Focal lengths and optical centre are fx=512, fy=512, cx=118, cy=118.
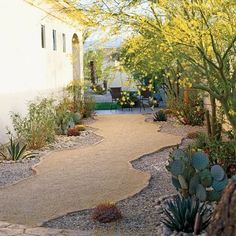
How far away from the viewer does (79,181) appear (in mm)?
9406

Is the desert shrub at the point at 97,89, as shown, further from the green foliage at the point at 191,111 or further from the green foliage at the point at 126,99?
the green foliage at the point at 191,111

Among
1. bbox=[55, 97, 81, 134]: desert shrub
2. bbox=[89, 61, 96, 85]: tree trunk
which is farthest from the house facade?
bbox=[89, 61, 96, 85]: tree trunk

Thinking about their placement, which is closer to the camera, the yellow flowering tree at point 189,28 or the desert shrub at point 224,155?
the yellow flowering tree at point 189,28

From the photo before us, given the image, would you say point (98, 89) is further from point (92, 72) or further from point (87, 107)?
point (92, 72)

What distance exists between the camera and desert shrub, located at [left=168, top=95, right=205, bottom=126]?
17547 millimetres

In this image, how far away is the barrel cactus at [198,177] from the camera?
630cm

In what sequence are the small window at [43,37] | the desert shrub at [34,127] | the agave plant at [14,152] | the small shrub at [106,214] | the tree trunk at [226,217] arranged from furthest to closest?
the small window at [43,37], the desert shrub at [34,127], the agave plant at [14,152], the small shrub at [106,214], the tree trunk at [226,217]

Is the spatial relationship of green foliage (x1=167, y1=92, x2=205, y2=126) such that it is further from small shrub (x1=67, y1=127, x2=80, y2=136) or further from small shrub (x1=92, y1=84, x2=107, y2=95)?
small shrub (x1=67, y1=127, x2=80, y2=136)

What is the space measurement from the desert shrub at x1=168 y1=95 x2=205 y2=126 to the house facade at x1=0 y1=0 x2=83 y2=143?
4.70 m

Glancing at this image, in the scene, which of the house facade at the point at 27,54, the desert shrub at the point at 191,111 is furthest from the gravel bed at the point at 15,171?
the desert shrub at the point at 191,111

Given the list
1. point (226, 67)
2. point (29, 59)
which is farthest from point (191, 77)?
point (29, 59)

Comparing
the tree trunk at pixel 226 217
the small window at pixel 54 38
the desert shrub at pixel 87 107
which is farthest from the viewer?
the desert shrub at pixel 87 107

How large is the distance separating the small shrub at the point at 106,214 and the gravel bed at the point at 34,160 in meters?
2.95

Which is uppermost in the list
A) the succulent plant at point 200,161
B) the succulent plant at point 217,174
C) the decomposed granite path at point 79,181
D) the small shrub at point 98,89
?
the small shrub at point 98,89
